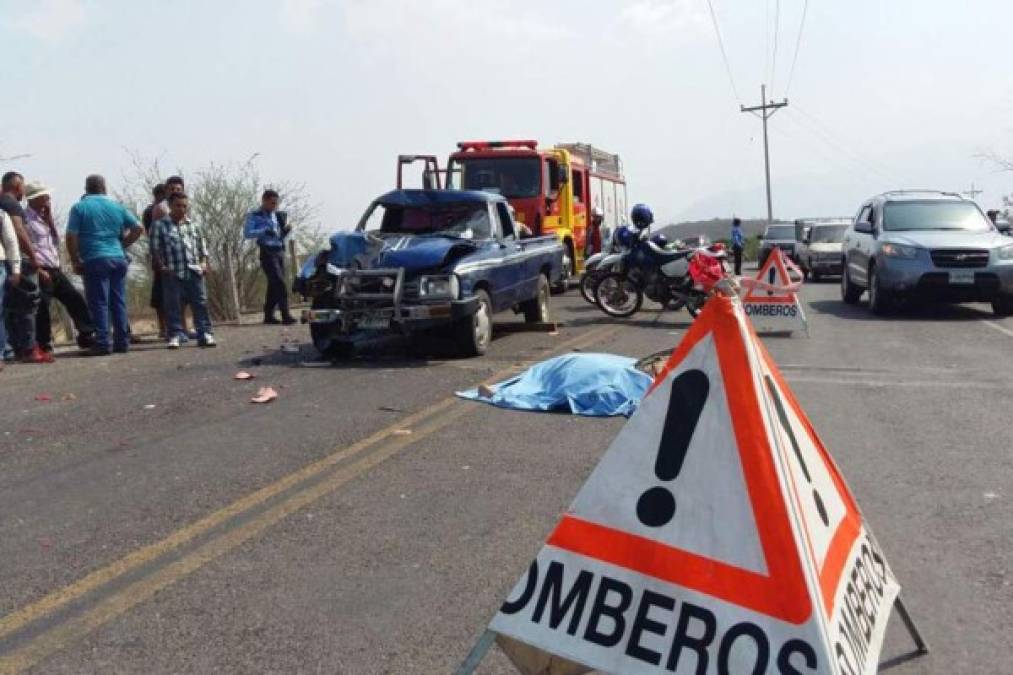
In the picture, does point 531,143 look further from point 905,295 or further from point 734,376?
point 734,376

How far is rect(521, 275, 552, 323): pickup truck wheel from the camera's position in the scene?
13.0 meters

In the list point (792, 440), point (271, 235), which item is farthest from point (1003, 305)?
point (792, 440)

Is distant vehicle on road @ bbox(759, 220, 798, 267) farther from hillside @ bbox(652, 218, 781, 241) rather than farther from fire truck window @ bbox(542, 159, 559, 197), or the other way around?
hillside @ bbox(652, 218, 781, 241)

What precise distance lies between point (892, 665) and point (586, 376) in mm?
4414

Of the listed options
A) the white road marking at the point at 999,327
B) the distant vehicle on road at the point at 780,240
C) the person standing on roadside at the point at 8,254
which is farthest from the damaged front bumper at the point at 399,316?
the distant vehicle on road at the point at 780,240

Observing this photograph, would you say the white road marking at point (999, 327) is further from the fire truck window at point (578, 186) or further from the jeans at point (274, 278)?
the jeans at point (274, 278)

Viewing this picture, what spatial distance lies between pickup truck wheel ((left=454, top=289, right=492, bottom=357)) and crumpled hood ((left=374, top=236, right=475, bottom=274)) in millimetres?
516

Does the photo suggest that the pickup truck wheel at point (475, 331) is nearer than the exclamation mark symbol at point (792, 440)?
No

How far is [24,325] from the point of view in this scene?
411 inches

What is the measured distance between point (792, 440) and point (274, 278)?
1220 centimetres

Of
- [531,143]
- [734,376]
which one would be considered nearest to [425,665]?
[734,376]

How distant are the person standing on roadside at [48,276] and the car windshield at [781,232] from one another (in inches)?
1040

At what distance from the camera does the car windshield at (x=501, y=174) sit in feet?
58.6

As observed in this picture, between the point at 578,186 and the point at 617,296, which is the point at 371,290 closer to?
the point at 617,296
